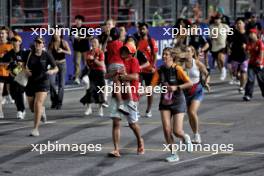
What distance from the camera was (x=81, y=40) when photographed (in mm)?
23375

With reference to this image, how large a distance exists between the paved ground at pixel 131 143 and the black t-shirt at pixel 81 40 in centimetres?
327

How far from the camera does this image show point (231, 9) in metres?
32.2

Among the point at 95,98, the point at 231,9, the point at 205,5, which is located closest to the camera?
the point at 95,98

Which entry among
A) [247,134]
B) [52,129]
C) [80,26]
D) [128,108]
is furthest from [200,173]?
[80,26]

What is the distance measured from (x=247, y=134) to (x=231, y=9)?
57.1 feet

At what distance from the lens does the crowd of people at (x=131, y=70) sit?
1298 cm

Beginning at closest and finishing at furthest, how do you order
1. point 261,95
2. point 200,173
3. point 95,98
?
point 200,173 < point 95,98 < point 261,95

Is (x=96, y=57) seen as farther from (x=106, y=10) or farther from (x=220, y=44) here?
(x=220, y=44)

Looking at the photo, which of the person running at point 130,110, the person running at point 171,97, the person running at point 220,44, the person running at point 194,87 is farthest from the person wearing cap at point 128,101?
the person running at point 220,44

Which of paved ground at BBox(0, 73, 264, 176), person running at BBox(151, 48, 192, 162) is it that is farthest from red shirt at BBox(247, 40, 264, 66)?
person running at BBox(151, 48, 192, 162)

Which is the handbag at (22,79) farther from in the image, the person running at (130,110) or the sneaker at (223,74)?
the sneaker at (223,74)

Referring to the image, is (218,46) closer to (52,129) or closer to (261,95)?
(261,95)

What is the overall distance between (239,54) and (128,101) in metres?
9.36

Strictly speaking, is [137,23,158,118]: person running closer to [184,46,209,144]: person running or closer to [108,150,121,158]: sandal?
[184,46,209,144]: person running
